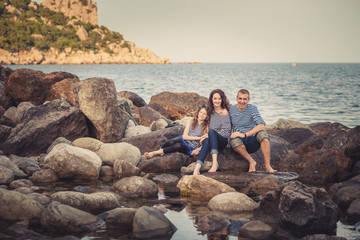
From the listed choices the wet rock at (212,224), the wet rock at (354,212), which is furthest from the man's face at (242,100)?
the wet rock at (212,224)

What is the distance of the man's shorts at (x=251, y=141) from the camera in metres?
8.79

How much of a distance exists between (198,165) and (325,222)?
343 cm

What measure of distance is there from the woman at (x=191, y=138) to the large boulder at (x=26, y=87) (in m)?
5.86

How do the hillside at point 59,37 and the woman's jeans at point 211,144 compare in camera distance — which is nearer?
Answer: the woman's jeans at point 211,144

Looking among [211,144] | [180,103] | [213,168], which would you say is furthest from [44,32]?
[213,168]

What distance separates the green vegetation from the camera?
342ft

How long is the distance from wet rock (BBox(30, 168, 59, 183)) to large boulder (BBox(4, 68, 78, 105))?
584cm

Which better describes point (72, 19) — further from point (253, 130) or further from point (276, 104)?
point (253, 130)

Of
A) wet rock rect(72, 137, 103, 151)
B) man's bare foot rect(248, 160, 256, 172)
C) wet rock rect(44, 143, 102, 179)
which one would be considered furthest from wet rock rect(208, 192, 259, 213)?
wet rock rect(72, 137, 103, 151)

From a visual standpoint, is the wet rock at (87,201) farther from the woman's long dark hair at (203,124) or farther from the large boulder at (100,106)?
the large boulder at (100,106)

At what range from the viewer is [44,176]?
316 inches

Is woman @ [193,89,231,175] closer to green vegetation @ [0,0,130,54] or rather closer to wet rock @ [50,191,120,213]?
wet rock @ [50,191,120,213]

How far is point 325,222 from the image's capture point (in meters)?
5.32

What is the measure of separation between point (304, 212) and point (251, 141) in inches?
145
